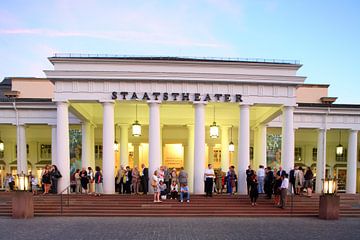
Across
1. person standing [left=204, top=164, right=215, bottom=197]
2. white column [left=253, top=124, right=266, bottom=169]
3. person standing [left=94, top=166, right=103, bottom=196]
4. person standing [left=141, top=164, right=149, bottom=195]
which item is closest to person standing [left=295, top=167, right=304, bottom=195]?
person standing [left=204, top=164, right=215, bottom=197]

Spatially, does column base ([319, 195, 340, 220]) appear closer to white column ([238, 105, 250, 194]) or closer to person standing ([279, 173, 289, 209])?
person standing ([279, 173, 289, 209])

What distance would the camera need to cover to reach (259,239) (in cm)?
1073

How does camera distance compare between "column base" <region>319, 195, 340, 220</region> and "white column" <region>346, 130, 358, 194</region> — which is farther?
"white column" <region>346, 130, 358, 194</region>

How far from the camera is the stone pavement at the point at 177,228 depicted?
36.5ft

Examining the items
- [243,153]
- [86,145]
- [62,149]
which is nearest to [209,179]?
[243,153]

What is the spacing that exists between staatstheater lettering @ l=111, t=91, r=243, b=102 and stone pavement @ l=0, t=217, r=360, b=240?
21.6ft

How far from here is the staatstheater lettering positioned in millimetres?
18031

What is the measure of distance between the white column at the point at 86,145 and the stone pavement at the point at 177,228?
8.90m

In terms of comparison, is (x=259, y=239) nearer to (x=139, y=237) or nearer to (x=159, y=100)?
(x=139, y=237)

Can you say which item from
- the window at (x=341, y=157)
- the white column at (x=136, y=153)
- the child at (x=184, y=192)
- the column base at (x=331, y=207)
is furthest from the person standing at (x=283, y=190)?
the window at (x=341, y=157)

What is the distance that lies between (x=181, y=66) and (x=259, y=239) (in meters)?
10.5

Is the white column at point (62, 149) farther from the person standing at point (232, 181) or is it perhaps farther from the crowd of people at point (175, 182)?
the person standing at point (232, 181)

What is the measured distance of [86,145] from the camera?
23172mm

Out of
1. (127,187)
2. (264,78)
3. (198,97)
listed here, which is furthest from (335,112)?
(127,187)
